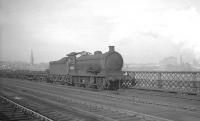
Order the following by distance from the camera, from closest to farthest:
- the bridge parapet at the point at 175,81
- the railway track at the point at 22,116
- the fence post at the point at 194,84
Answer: the railway track at the point at 22,116 → the fence post at the point at 194,84 → the bridge parapet at the point at 175,81

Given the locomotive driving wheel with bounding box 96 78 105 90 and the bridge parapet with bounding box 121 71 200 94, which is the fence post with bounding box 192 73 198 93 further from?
the locomotive driving wheel with bounding box 96 78 105 90

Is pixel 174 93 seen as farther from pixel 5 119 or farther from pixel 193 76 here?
pixel 5 119

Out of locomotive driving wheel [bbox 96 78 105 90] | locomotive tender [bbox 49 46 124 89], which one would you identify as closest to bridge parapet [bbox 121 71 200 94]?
locomotive tender [bbox 49 46 124 89]

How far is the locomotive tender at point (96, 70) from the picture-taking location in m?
20.4

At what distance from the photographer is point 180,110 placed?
1062cm

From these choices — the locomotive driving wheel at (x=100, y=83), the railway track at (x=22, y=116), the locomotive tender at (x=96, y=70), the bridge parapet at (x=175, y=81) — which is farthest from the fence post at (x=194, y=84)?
the railway track at (x=22, y=116)

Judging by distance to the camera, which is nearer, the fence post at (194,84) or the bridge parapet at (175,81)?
the fence post at (194,84)

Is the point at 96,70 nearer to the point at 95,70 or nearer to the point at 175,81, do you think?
the point at 95,70

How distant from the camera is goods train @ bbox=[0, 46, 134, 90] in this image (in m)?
20.3

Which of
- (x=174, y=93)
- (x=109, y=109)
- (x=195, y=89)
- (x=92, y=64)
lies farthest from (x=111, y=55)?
(x=109, y=109)

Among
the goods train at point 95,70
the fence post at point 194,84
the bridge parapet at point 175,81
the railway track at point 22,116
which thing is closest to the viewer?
the railway track at point 22,116

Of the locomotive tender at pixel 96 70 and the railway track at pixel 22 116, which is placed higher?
the locomotive tender at pixel 96 70

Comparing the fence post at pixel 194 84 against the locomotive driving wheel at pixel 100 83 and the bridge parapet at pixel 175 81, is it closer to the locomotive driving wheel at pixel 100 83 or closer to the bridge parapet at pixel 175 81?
the bridge parapet at pixel 175 81

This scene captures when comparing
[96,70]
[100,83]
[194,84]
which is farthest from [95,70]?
[194,84]
